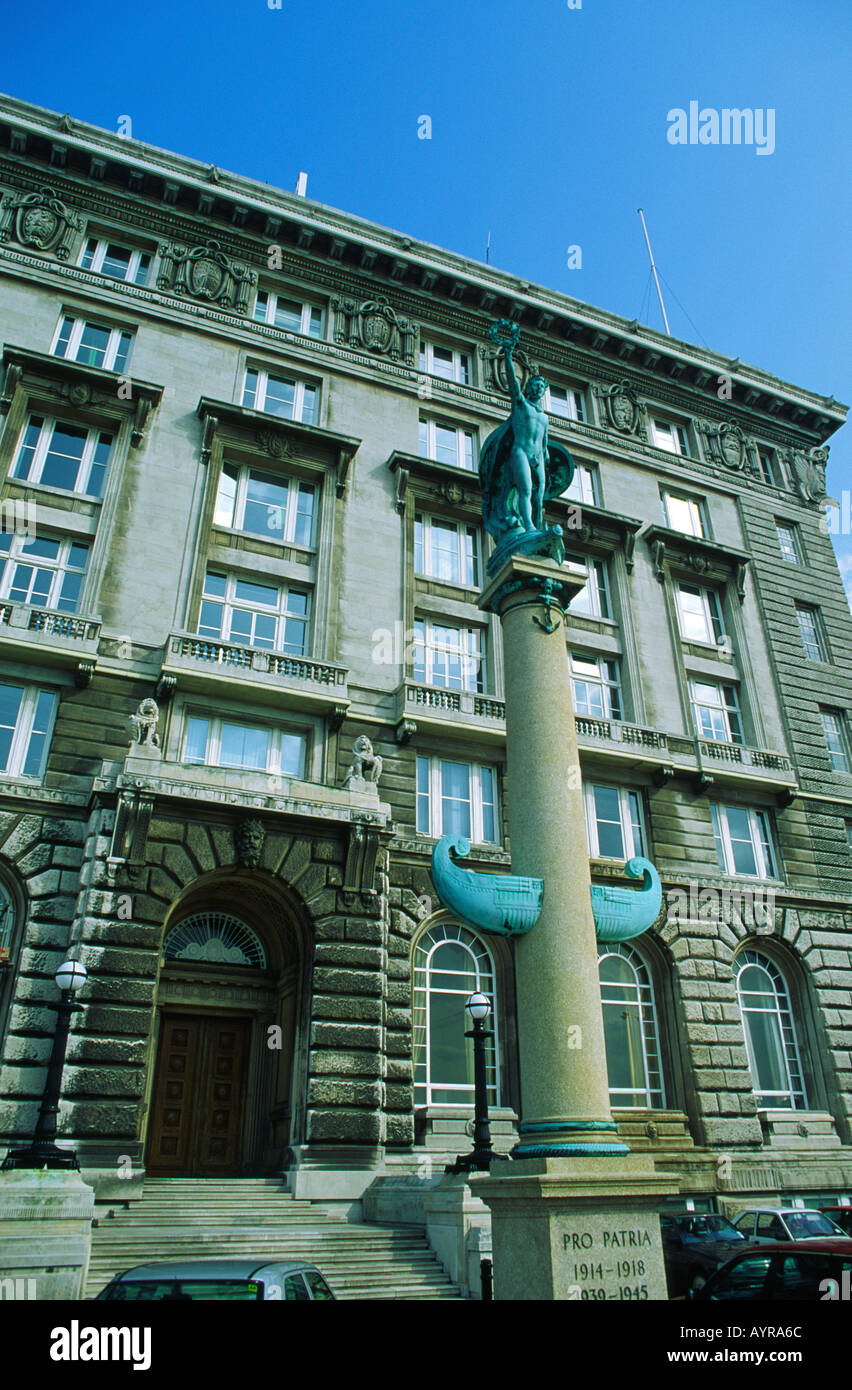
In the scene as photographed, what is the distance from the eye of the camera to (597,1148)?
902cm

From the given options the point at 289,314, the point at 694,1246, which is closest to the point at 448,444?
the point at 289,314

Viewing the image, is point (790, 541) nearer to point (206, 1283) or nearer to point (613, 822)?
point (613, 822)

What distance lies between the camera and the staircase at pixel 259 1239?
13.6 meters

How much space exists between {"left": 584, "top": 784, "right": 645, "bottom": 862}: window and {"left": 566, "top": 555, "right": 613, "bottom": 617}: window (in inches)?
250

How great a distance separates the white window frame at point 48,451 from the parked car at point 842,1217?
2342 cm

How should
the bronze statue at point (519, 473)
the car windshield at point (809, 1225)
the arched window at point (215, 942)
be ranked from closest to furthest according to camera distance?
the bronze statue at point (519, 473) < the car windshield at point (809, 1225) < the arched window at point (215, 942)

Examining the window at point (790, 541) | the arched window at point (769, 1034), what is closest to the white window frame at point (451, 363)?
the window at point (790, 541)

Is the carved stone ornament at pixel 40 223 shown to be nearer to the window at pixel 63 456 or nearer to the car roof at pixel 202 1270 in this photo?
the window at pixel 63 456

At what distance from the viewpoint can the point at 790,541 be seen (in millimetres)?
36688

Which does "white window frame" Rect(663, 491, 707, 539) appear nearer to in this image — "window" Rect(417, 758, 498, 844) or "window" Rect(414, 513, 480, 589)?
"window" Rect(414, 513, 480, 589)

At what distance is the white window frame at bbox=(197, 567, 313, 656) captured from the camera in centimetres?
2456

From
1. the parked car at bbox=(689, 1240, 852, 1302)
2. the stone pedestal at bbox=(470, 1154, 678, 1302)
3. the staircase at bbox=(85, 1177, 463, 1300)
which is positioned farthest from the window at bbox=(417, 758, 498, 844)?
the stone pedestal at bbox=(470, 1154, 678, 1302)

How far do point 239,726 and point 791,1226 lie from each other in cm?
1575
